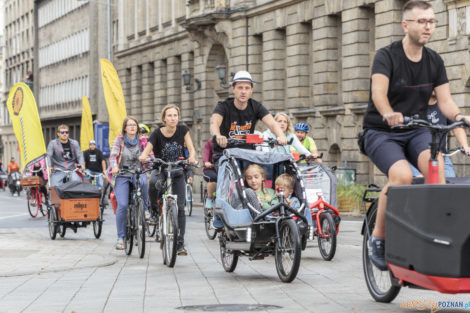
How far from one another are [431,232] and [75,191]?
11275 millimetres

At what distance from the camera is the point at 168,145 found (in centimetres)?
1369

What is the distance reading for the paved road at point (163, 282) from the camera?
29.5 feet

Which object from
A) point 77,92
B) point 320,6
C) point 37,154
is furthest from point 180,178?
point 77,92

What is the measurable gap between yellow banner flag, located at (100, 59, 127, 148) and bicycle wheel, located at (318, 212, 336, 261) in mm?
12768

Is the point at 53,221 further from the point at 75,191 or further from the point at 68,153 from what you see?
the point at 68,153

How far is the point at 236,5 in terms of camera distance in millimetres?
42250

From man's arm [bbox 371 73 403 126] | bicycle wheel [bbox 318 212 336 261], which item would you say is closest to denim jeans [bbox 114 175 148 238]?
bicycle wheel [bbox 318 212 336 261]

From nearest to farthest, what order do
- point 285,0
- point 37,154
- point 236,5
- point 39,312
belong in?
point 39,312
point 37,154
point 285,0
point 236,5

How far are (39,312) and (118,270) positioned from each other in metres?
3.63

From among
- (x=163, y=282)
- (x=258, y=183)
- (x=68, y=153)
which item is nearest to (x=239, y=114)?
(x=258, y=183)

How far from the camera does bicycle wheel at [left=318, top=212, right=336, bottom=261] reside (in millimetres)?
13273

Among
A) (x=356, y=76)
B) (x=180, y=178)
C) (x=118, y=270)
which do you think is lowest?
(x=118, y=270)

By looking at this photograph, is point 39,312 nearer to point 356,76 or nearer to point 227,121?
point 227,121

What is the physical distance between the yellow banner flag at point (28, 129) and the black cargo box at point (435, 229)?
15.2 metres
